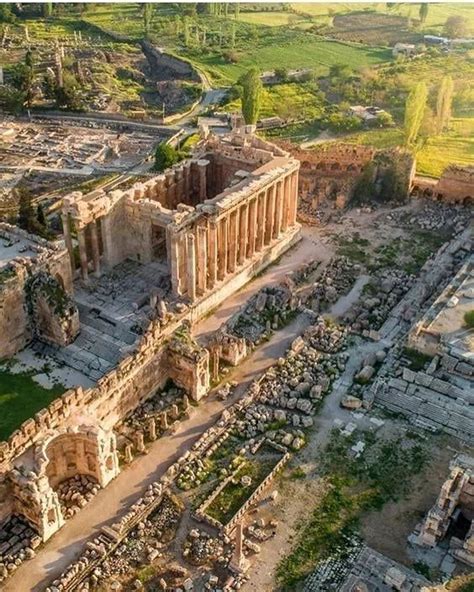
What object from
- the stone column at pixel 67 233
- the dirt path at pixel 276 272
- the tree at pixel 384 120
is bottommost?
the dirt path at pixel 276 272

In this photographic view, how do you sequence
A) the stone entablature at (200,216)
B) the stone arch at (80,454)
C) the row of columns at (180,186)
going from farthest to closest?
the row of columns at (180,186)
the stone entablature at (200,216)
the stone arch at (80,454)

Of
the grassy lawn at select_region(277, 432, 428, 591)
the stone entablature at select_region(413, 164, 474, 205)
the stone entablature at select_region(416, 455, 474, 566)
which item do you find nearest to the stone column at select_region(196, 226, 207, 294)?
the grassy lawn at select_region(277, 432, 428, 591)

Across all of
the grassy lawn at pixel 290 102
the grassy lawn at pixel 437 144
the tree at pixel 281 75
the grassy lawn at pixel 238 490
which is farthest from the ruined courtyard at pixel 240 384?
the tree at pixel 281 75

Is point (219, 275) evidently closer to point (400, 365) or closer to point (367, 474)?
point (400, 365)

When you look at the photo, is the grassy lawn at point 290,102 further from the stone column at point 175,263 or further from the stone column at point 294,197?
the stone column at point 175,263

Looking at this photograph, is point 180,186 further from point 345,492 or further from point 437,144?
point 437,144

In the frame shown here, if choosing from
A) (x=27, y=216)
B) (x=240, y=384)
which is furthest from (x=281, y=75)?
(x=240, y=384)

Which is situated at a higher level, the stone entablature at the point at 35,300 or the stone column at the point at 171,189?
the stone column at the point at 171,189
